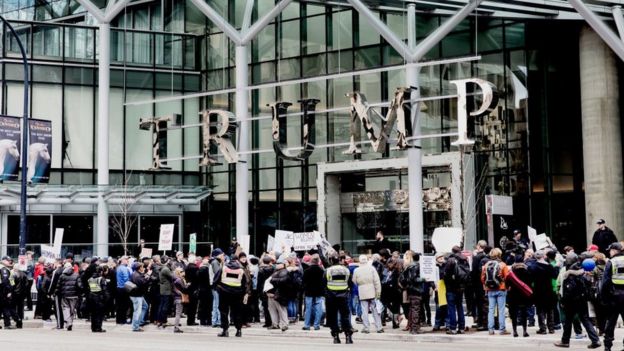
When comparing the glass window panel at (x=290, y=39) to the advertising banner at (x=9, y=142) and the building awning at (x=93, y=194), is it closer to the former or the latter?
the building awning at (x=93, y=194)

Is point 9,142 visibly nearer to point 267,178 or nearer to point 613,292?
point 267,178

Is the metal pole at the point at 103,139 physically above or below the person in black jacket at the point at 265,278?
above

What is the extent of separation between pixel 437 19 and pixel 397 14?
1.74 meters

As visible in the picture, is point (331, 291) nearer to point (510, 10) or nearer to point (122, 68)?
point (510, 10)

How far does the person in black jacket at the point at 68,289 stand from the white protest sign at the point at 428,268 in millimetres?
8940

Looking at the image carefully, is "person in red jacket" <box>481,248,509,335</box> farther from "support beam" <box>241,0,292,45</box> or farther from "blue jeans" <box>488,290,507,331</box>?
"support beam" <box>241,0,292,45</box>

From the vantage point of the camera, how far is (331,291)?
2148 centimetres

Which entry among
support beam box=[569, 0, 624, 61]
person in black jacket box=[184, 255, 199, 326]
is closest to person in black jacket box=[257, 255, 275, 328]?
person in black jacket box=[184, 255, 199, 326]

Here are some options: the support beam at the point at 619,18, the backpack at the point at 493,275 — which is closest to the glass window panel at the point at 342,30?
the support beam at the point at 619,18

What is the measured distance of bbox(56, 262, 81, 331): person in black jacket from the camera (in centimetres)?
2600

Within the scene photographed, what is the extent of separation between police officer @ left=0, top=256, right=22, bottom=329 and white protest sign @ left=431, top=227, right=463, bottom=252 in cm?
1077

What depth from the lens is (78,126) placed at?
151 ft

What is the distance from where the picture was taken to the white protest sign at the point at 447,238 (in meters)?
25.3

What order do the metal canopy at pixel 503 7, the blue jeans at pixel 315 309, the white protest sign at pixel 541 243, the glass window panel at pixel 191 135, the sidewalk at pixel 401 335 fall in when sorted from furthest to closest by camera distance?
1. the glass window panel at pixel 191 135
2. the metal canopy at pixel 503 7
3. the white protest sign at pixel 541 243
4. the blue jeans at pixel 315 309
5. the sidewalk at pixel 401 335
